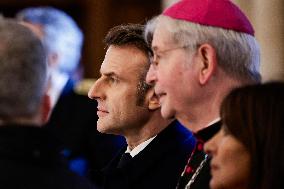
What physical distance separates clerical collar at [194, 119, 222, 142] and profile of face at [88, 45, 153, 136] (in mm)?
674

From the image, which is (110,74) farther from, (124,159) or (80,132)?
(80,132)

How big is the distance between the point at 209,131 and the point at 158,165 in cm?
60

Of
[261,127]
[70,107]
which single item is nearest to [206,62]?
[261,127]

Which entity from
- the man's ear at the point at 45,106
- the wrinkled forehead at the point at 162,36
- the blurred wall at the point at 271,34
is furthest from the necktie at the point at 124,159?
the blurred wall at the point at 271,34

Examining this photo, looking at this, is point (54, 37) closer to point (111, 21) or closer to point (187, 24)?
point (111, 21)

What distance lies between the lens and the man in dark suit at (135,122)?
4.41m

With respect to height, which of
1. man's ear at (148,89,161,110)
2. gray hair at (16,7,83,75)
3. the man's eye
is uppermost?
the man's eye

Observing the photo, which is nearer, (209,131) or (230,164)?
(230,164)

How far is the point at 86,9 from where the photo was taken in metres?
9.61

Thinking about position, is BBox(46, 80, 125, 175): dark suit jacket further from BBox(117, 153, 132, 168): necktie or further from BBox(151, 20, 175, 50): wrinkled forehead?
BBox(151, 20, 175, 50): wrinkled forehead

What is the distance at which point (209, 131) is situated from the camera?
3891 millimetres

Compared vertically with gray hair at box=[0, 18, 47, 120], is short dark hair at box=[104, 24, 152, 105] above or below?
below

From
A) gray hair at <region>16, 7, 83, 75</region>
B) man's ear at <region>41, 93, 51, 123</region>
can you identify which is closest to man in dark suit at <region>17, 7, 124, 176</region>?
gray hair at <region>16, 7, 83, 75</region>

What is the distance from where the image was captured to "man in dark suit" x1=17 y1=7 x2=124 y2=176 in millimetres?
6117
